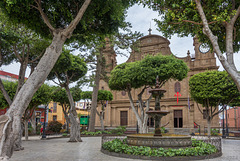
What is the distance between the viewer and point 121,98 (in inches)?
1369

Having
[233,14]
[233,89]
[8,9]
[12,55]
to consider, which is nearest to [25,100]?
[8,9]

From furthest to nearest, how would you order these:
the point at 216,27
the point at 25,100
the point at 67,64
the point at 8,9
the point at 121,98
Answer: the point at 121,98, the point at 67,64, the point at 216,27, the point at 8,9, the point at 25,100

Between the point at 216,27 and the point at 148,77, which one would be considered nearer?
the point at 216,27

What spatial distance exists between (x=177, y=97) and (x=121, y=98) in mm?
9750

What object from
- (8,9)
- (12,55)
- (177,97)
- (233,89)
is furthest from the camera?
(177,97)

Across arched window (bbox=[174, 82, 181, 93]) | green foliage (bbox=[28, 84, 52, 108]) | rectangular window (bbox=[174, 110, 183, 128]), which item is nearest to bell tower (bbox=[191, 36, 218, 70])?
arched window (bbox=[174, 82, 181, 93])

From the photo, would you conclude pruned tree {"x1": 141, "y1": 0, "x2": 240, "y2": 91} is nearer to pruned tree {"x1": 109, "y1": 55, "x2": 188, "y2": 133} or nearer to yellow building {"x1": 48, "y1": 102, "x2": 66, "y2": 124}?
pruned tree {"x1": 109, "y1": 55, "x2": 188, "y2": 133}

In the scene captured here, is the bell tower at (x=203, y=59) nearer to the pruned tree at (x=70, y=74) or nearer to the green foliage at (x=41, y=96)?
the pruned tree at (x=70, y=74)

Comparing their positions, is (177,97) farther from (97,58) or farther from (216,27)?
(216,27)

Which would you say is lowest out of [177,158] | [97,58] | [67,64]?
[177,158]

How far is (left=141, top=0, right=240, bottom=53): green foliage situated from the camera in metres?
8.32

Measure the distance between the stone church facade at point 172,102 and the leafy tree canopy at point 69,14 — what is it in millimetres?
18263

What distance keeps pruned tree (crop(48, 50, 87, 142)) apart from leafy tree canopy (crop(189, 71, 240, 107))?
1024 cm

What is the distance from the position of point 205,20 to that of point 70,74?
12021 mm
